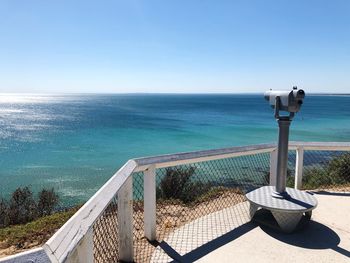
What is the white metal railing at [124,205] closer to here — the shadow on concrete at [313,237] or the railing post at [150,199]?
the railing post at [150,199]

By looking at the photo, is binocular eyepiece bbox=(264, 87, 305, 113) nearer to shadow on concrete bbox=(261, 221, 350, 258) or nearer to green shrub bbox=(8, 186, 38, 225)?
shadow on concrete bbox=(261, 221, 350, 258)

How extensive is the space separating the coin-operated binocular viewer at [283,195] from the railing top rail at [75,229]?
2009 mm

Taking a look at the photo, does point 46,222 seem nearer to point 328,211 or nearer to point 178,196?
point 178,196

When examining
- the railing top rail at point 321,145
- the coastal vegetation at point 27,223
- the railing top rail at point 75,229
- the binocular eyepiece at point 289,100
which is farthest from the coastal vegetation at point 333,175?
the railing top rail at point 75,229

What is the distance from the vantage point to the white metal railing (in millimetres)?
1041

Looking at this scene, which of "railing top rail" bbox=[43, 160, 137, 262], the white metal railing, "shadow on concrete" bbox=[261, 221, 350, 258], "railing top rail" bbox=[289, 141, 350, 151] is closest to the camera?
"railing top rail" bbox=[43, 160, 137, 262]

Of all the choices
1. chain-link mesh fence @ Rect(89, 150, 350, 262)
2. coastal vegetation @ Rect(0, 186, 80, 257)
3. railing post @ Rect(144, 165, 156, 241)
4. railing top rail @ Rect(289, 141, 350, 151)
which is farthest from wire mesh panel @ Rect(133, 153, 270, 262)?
coastal vegetation @ Rect(0, 186, 80, 257)

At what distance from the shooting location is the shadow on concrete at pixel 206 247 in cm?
278

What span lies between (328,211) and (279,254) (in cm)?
148

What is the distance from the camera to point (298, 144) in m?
4.57

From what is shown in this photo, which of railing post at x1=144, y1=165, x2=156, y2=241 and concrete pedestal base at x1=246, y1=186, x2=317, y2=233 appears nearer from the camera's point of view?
railing post at x1=144, y1=165, x2=156, y2=241

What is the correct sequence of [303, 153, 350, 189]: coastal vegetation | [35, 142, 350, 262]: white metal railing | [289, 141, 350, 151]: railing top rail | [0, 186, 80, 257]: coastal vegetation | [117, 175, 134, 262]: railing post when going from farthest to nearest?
[303, 153, 350, 189]: coastal vegetation < [289, 141, 350, 151]: railing top rail < [0, 186, 80, 257]: coastal vegetation < [117, 175, 134, 262]: railing post < [35, 142, 350, 262]: white metal railing

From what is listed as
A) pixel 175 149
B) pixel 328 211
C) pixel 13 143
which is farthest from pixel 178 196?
Answer: pixel 13 143

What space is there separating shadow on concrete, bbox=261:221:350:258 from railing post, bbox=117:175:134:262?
1574mm
